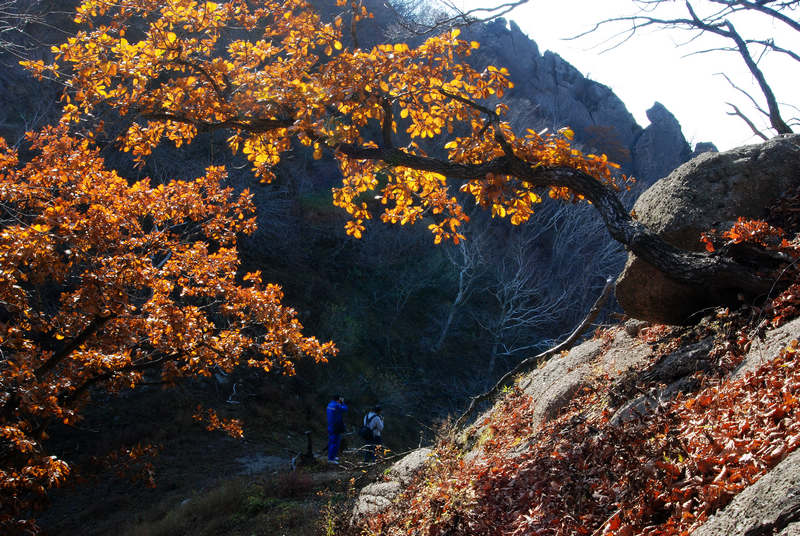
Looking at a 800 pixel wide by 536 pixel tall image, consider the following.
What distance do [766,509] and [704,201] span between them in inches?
140

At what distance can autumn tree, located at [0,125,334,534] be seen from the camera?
5672 millimetres

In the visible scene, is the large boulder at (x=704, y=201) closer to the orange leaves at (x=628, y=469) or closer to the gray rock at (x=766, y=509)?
the orange leaves at (x=628, y=469)

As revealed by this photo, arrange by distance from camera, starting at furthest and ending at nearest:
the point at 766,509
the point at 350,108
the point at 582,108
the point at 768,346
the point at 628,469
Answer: the point at 582,108
the point at 350,108
the point at 768,346
the point at 628,469
the point at 766,509

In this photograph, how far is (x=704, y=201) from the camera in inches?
195

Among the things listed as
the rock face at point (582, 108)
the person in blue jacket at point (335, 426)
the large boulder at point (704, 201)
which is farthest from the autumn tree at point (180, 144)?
the rock face at point (582, 108)

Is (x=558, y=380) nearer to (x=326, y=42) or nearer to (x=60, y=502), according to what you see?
(x=326, y=42)

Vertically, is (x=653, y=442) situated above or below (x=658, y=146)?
below

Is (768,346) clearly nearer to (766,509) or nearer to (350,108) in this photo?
(766,509)

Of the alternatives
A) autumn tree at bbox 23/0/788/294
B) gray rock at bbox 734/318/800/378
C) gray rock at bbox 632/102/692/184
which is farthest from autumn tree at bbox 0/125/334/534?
gray rock at bbox 632/102/692/184

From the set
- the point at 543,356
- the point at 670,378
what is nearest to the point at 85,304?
the point at 543,356

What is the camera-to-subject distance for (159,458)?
13.2m

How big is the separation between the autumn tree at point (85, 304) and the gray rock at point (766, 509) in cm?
572

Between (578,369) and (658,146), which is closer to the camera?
(578,369)

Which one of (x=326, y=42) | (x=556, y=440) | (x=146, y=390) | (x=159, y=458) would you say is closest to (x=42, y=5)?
(x=146, y=390)
